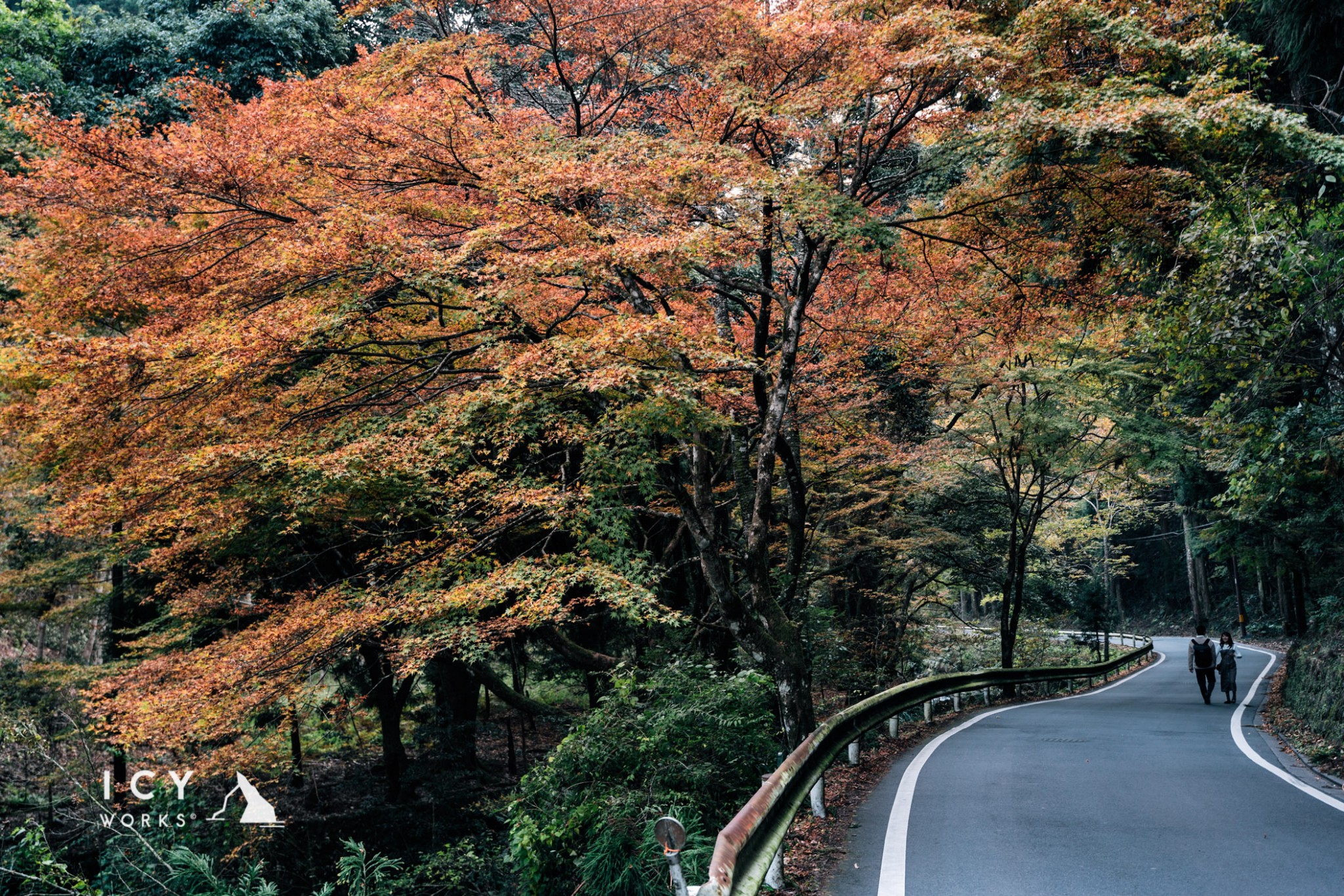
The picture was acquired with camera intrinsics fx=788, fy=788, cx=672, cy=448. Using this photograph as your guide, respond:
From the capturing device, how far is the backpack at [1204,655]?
16203 mm

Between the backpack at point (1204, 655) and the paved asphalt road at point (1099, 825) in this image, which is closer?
the paved asphalt road at point (1099, 825)

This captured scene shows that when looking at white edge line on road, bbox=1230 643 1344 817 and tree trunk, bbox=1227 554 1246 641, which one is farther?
tree trunk, bbox=1227 554 1246 641

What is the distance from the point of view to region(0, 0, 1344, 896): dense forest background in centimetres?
791

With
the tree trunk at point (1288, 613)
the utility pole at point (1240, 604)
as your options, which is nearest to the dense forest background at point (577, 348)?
the tree trunk at point (1288, 613)

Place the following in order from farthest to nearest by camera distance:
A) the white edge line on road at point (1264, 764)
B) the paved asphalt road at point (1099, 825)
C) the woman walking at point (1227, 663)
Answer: the woman walking at point (1227, 663), the white edge line on road at point (1264, 764), the paved asphalt road at point (1099, 825)

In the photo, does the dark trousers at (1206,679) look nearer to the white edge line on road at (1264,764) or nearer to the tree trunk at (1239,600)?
the white edge line on road at (1264,764)

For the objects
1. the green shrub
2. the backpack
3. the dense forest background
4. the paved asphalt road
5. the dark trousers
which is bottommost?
the dark trousers

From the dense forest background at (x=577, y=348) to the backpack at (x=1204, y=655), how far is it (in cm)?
150

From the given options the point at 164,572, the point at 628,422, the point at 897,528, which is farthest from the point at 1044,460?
the point at 164,572

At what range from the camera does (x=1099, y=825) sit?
21.3ft

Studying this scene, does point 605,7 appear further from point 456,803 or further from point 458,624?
Answer: point 456,803

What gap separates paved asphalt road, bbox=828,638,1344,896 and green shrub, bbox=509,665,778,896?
3.71 feet

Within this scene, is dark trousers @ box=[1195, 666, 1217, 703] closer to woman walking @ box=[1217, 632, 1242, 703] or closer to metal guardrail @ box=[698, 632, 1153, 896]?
woman walking @ box=[1217, 632, 1242, 703]

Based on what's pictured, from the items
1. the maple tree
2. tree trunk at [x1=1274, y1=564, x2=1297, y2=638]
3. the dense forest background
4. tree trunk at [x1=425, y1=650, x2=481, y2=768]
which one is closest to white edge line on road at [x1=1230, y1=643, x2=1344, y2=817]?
the dense forest background
